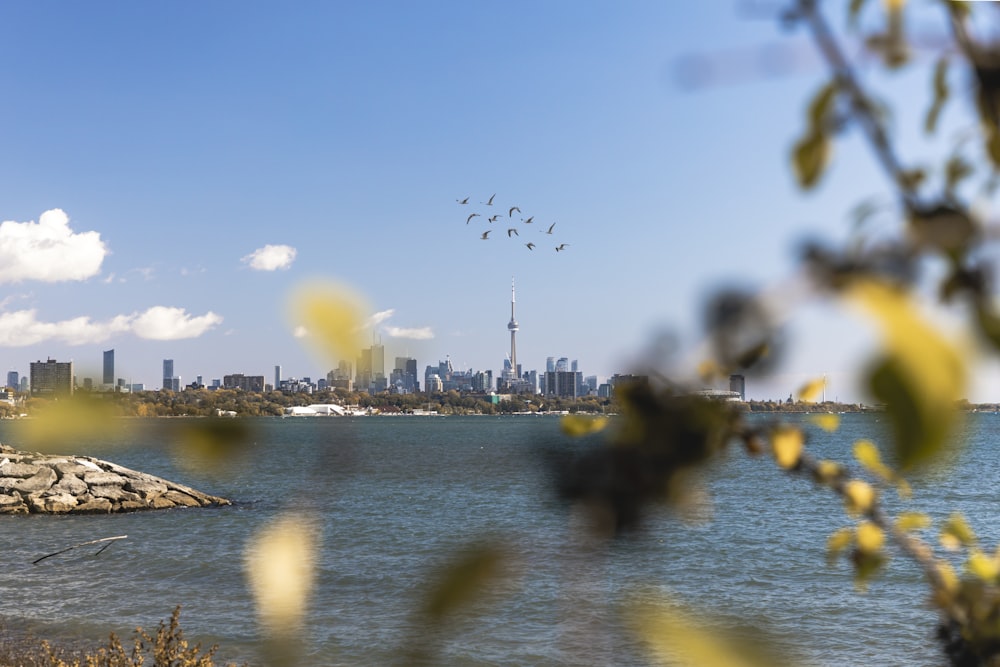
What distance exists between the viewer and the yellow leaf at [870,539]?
2.12 ft

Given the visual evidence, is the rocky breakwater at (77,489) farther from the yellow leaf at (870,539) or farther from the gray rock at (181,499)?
the yellow leaf at (870,539)

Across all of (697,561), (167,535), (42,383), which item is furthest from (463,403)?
(167,535)

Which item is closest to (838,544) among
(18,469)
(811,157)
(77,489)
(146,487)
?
(811,157)

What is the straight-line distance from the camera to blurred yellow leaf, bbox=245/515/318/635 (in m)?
0.46

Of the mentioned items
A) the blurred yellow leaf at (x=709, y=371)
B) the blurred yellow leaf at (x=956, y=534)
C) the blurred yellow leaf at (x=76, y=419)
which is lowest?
the blurred yellow leaf at (x=956, y=534)

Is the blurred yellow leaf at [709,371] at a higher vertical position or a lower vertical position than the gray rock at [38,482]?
higher

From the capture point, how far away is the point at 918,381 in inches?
7.7

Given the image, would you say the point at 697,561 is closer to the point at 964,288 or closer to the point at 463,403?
the point at 463,403

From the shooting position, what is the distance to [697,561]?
2038 centimetres

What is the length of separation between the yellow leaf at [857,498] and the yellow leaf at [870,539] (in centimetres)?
→ 7

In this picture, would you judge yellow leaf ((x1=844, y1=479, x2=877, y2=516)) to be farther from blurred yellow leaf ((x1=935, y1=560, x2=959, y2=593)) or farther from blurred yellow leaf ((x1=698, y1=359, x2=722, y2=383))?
blurred yellow leaf ((x1=698, y1=359, x2=722, y2=383))

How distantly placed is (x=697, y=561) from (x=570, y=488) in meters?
21.5

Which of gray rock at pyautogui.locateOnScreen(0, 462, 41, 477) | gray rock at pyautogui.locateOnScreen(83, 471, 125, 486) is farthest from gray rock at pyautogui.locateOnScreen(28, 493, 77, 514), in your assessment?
gray rock at pyautogui.locateOnScreen(0, 462, 41, 477)

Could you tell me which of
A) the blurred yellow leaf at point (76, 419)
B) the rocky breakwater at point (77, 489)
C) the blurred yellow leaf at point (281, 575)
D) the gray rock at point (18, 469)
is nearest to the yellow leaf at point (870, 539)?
the blurred yellow leaf at point (281, 575)
